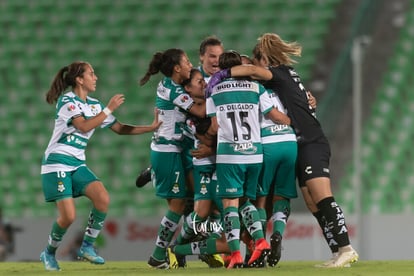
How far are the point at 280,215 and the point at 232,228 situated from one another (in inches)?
23.8

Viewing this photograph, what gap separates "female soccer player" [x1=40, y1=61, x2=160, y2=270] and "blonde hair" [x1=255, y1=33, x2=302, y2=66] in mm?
1225

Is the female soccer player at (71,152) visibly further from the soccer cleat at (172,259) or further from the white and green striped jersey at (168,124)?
the soccer cleat at (172,259)

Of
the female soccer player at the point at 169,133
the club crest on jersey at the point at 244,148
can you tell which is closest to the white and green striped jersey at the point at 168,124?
the female soccer player at the point at 169,133

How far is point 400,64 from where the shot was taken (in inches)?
831

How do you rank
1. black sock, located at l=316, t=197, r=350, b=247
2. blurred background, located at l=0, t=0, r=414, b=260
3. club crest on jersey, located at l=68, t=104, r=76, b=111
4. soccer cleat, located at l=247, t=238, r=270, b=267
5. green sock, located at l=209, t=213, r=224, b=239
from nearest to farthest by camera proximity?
soccer cleat, located at l=247, t=238, r=270, b=267 → black sock, located at l=316, t=197, r=350, b=247 → club crest on jersey, located at l=68, t=104, r=76, b=111 → green sock, located at l=209, t=213, r=224, b=239 → blurred background, located at l=0, t=0, r=414, b=260

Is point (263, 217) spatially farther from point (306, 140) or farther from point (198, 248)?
point (306, 140)

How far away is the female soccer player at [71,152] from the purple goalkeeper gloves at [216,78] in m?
0.79

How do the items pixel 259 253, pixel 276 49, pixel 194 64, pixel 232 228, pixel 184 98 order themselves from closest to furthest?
pixel 259 253
pixel 232 228
pixel 276 49
pixel 184 98
pixel 194 64

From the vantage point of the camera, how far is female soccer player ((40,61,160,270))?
10.2 meters

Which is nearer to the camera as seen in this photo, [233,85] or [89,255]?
[233,85]

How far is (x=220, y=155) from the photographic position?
32.2 feet

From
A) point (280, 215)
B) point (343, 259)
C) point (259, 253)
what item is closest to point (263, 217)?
point (280, 215)

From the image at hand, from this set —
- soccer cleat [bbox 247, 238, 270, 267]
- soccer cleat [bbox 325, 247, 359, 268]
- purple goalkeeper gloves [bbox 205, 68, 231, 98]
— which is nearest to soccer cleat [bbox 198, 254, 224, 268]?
soccer cleat [bbox 247, 238, 270, 267]

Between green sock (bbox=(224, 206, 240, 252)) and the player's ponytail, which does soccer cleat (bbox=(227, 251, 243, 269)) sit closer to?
green sock (bbox=(224, 206, 240, 252))
